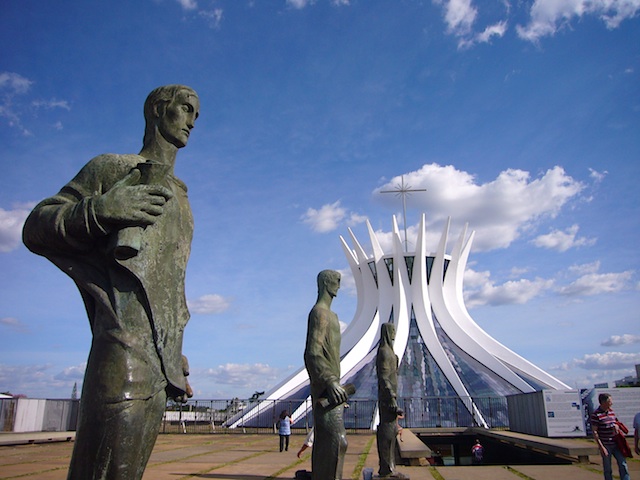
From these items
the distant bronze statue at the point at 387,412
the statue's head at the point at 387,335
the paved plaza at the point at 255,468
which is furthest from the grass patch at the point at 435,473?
the statue's head at the point at 387,335

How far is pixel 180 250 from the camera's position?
214 centimetres

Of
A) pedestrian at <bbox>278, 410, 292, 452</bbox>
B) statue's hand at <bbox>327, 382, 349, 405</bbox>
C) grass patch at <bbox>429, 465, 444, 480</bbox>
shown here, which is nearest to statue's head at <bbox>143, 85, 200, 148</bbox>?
statue's hand at <bbox>327, 382, 349, 405</bbox>

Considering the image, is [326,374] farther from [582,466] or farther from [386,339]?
[582,466]

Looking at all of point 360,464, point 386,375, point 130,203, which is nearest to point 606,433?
point 386,375

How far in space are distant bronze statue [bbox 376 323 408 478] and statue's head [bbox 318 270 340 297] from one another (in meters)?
2.99

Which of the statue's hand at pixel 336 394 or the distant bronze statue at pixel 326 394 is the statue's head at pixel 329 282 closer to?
the distant bronze statue at pixel 326 394

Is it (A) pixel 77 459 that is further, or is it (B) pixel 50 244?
(B) pixel 50 244

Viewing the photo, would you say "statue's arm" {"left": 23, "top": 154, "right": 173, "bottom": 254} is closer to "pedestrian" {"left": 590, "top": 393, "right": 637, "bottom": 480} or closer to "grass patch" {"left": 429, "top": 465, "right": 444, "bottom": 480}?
"pedestrian" {"left": 590, "top": 393, "right": 637, "bottom": 480}

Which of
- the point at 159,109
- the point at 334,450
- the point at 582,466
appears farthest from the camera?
the point at 582,466

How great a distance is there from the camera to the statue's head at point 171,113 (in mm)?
2326

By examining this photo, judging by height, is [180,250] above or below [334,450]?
above

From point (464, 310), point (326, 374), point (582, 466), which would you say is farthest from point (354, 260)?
point (326, 374)

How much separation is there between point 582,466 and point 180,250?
9051 millimetres

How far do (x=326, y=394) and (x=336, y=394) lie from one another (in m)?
0.17
